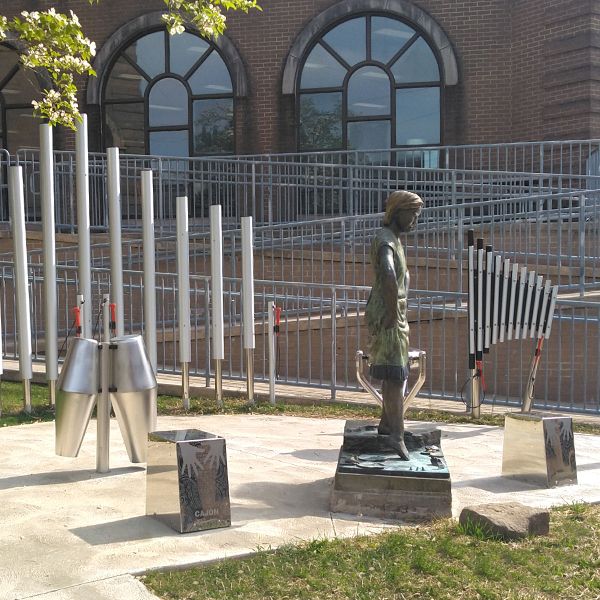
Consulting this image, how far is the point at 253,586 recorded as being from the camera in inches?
174

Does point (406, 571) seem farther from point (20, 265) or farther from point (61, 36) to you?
point (20, 265)

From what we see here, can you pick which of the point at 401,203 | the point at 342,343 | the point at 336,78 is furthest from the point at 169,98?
the point at 401,203

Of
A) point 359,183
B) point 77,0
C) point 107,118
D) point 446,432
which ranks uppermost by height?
point 77,0

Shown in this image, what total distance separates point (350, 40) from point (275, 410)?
11.7 metres

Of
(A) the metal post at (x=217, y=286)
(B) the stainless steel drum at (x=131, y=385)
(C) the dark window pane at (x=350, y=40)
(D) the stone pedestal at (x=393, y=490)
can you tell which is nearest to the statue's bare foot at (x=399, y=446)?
(D) the stone pedestal at (x=393, y=490)

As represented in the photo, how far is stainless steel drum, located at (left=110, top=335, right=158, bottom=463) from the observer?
6.39 m

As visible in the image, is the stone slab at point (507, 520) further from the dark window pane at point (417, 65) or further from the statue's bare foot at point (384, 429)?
the dark window pane at point (417, 65)

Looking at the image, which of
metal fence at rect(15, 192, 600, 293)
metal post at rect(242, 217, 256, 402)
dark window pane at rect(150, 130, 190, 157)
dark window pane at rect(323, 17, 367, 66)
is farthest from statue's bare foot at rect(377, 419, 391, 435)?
dark window pane at rect(150, 130, 190, 157)

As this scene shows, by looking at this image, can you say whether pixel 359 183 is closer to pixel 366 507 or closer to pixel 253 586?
A: pixel 366 507

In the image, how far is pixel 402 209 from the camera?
Answer: 5.86m

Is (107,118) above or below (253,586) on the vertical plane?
above

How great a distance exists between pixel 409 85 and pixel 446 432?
1168cm

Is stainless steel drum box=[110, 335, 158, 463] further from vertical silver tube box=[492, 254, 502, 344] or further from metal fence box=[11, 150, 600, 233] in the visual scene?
metal fence box=[11, 150, 600, 233]

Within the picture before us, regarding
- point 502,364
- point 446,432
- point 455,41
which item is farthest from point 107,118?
point 446,432
